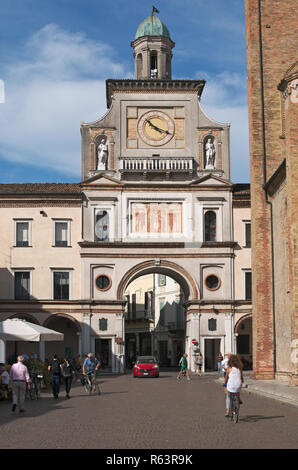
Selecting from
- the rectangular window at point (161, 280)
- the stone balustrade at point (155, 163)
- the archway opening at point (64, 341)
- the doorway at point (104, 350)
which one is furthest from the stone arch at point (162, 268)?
the rectangular window at point (161, 280)

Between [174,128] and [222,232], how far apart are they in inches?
338

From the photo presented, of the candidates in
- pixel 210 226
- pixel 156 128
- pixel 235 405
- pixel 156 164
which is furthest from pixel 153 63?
pixel 235 405

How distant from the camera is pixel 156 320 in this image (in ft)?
243

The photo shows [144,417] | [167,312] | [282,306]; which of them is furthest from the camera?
[167,312]

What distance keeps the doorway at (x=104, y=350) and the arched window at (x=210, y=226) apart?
10.3m

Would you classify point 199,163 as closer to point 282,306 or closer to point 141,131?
point 141,131

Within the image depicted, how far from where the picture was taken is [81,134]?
2060 inches

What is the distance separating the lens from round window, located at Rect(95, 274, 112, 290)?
50.5 metres

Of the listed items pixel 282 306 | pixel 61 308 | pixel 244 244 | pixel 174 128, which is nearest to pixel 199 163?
pixel 174 128

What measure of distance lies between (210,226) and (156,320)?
25.0 metres

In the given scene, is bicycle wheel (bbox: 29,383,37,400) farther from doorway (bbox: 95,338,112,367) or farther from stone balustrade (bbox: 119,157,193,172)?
stone balustrade (bbox: 119,157,193,172)

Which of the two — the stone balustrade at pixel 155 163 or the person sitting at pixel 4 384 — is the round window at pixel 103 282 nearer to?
the stone balustrade at pixel 155 163

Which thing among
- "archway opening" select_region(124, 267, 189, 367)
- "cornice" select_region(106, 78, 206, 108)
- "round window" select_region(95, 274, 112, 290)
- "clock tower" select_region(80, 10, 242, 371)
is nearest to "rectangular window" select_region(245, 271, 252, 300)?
"clock tower" select_region(80, 10, 242, 371)

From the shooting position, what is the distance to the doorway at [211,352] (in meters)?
52.2
